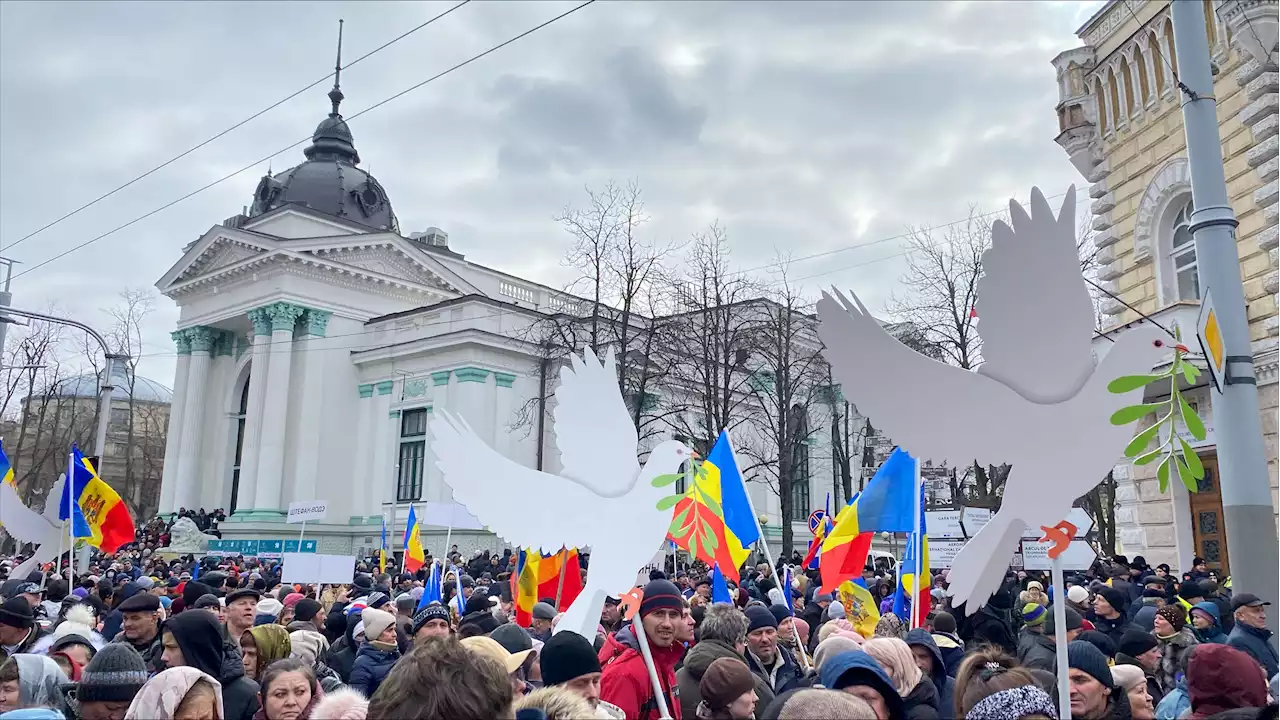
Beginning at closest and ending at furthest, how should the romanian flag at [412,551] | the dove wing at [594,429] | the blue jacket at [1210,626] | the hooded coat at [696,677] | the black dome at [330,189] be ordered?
1. the hooded coat at [696,677]
2. the dove wing at [594,429]
3. the blue jacket at [1210,626]
4. the romanian flag at [412,551]
5. the black dome at [330,189]

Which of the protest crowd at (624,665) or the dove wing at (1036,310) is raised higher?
the dove wing at (1036,310)

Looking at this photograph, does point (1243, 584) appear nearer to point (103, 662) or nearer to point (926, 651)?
point (926, 651)

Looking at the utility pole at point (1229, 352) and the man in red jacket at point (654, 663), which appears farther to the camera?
the utility pole at point (1229, 352)

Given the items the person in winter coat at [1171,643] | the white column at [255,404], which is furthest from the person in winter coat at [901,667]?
the white column at [255,404]

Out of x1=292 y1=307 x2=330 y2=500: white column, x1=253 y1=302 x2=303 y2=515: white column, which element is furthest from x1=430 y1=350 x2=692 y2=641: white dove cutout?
x1=292 y1=307 x2=330 y2=500: white column

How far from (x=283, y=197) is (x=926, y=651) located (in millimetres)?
41368

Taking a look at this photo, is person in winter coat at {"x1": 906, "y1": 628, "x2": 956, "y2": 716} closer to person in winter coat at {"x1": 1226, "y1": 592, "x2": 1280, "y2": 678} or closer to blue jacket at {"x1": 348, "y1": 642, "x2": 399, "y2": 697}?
person in winter coat at {"x1": 1226, "y1": 592, "x2": 1280, "y2": 678}

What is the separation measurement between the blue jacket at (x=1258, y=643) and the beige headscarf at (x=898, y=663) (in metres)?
3.22

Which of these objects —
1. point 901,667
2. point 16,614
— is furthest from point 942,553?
point 16,614

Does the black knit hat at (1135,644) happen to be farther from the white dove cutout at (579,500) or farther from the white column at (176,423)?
the white column at (176,423)

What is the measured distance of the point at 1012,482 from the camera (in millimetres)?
3352

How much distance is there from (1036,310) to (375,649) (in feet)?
15.1

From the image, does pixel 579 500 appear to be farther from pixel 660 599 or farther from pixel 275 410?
pixel 275 410

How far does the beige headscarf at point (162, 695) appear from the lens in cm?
354
